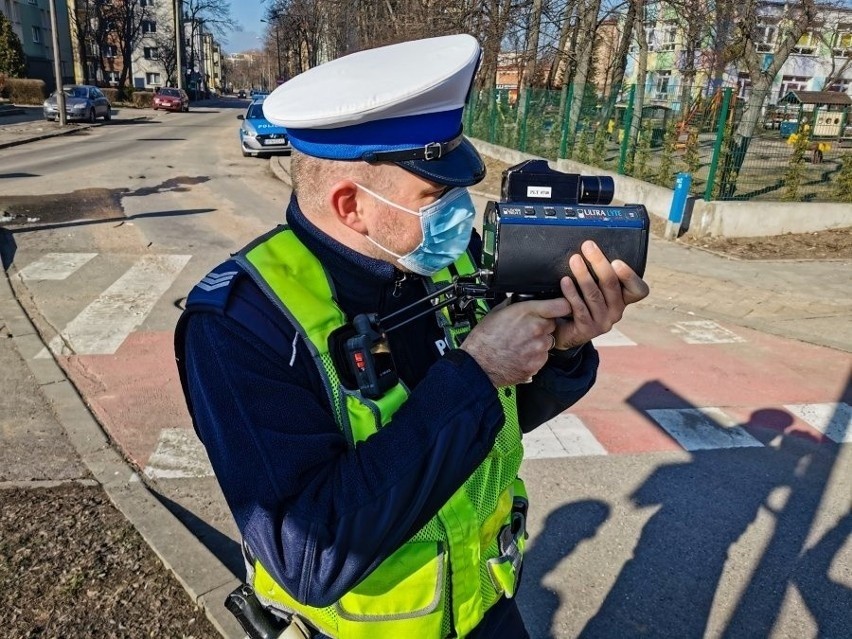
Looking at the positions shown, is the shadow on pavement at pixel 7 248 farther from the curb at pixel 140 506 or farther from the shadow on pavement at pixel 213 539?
the shadow on pavement at pixel 213 539

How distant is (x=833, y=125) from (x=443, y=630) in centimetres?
1290

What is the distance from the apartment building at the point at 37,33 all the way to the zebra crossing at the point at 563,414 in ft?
→ 152

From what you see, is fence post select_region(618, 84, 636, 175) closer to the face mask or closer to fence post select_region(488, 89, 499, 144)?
fence post select_region(488, 89, 499, 144)

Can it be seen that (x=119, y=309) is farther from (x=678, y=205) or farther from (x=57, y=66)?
(x=57, y=66)

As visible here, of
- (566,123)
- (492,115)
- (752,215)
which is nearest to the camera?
(752,215)

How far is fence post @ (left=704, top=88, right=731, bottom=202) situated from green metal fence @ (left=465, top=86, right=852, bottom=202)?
1cm

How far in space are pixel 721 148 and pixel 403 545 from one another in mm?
10321

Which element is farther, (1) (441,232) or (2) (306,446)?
(1) (441,232)

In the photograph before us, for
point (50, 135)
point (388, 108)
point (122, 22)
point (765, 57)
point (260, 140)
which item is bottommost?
point (50, 135)

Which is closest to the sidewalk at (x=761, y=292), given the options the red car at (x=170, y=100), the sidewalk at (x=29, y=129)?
the sidewalk at (x=29, y=129)

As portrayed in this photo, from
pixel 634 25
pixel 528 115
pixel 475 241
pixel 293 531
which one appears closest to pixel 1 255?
pixel 475 241

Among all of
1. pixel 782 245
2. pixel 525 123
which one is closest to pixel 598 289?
pixel 782 245

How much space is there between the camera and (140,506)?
3.34m

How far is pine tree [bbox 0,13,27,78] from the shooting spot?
37.5 metres
